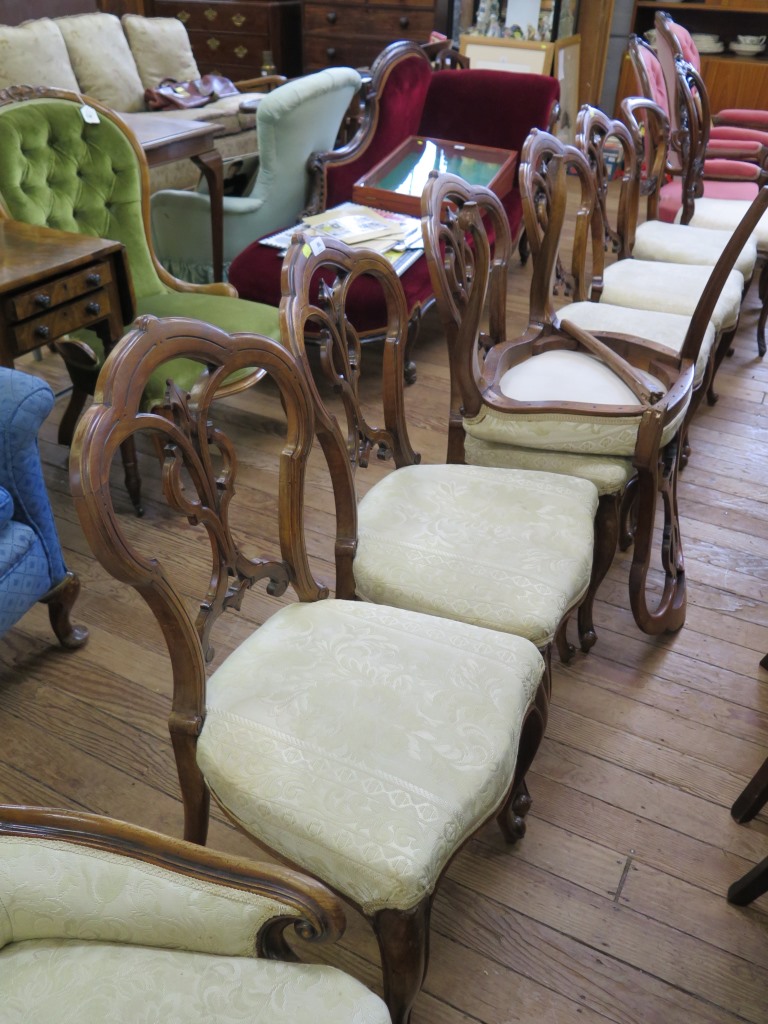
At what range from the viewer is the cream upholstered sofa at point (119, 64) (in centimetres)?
397

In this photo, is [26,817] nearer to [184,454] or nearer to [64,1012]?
[64,1012]

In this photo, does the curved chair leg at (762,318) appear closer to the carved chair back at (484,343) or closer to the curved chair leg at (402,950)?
the carved chair back at (484,343)

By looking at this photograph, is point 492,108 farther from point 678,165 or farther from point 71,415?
point 71,415

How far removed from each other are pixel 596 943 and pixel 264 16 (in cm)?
587

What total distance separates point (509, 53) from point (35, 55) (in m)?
2.51

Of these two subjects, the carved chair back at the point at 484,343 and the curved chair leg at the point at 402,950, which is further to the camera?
the carved chair back at the point at 484,343

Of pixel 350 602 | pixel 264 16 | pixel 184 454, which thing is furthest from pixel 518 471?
pixel 264 16

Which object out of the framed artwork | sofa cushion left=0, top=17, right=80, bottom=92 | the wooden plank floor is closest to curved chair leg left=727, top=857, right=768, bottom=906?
the wooden plank floor

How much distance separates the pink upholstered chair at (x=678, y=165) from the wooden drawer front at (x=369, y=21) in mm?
2282

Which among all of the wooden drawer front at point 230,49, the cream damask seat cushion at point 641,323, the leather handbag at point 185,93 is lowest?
the cream damask seat cushion at point 641,323

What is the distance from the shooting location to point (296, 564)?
129 centimetres

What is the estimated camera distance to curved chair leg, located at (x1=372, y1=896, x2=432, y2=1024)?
0.98 m

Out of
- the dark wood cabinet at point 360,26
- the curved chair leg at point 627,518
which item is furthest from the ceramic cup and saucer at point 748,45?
the curved chair leg at point 627,518

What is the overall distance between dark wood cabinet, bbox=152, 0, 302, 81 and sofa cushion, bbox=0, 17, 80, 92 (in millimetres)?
1818
